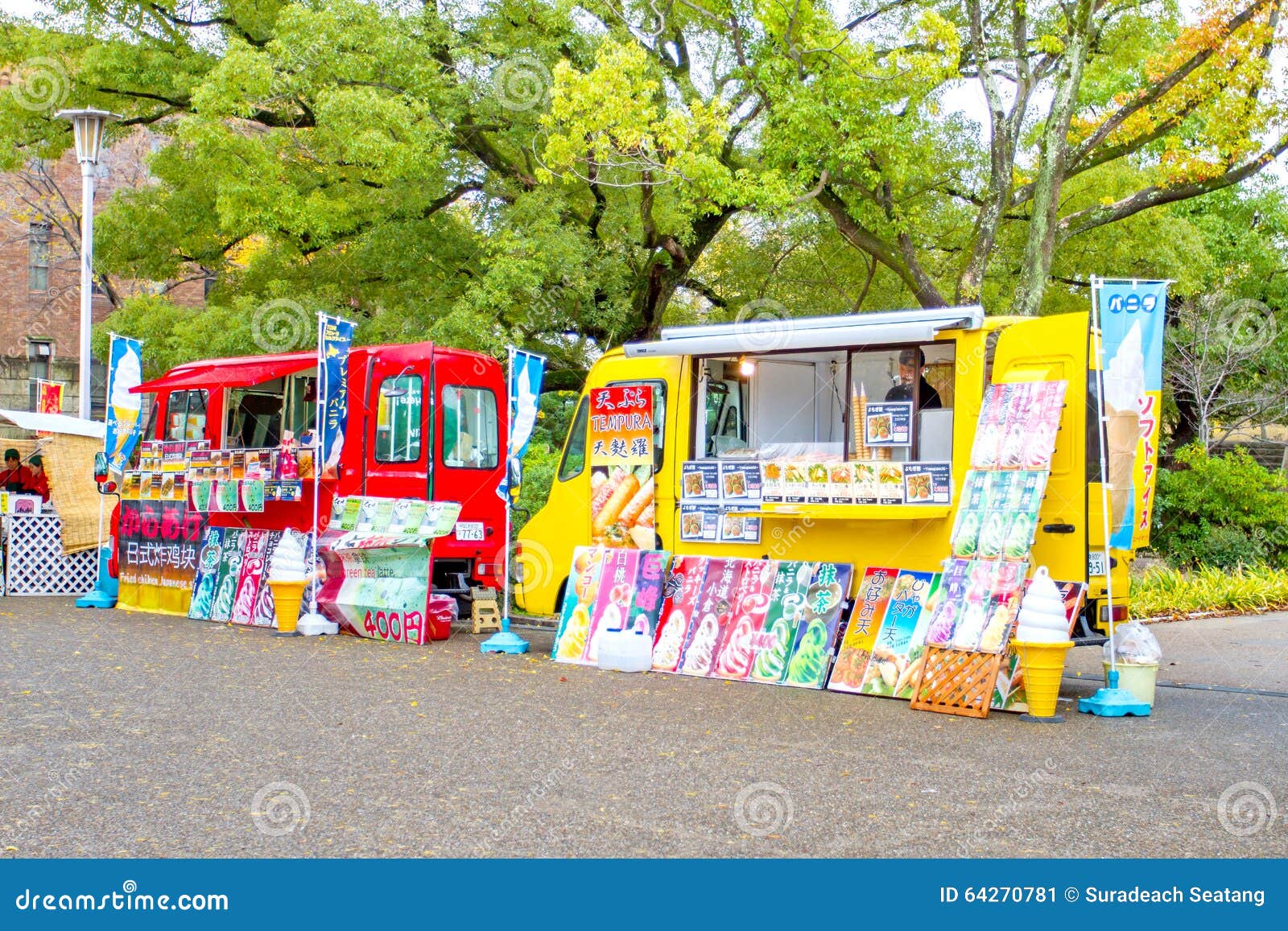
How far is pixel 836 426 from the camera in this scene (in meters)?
10.8

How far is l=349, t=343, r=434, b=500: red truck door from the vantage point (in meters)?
13.3

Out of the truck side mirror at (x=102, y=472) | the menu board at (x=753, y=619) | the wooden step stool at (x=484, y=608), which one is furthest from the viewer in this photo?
the truck side mirror at (x=102, y=472)

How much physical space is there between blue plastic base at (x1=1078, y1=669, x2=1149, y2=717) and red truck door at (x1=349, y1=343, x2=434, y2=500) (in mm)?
6983

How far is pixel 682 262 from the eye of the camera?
786 inches

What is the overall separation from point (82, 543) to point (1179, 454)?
1557cm

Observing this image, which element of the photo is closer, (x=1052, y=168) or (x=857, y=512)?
(x=857, y=512)

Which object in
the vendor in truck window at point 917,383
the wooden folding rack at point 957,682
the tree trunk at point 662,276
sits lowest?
the wooden folding rack at point 957,682

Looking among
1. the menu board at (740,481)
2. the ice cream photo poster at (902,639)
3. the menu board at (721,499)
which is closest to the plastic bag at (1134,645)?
the ice cream photo poster at (902,639)

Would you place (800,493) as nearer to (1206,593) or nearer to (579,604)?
(579,604)

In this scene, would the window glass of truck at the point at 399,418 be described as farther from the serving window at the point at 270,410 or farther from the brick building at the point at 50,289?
the brick building at the point at 50,289

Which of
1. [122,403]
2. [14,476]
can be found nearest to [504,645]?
[122,403]

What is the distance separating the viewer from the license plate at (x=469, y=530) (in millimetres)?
13258

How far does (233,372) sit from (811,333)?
23.9 feet

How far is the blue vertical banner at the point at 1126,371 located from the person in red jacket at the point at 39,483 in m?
13.4
